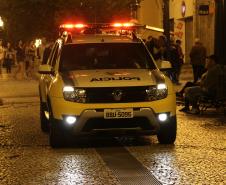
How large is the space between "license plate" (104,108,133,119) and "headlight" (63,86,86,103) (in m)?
0.39

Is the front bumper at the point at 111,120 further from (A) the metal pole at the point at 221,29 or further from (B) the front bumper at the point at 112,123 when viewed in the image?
(A) the metal pole at the point at 221,29

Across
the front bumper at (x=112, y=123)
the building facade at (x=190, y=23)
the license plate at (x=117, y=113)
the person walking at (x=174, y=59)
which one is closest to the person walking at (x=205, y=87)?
the front bumper at (x=112, y=123)

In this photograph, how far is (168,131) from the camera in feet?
34.1

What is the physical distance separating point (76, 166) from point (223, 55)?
28.5ft

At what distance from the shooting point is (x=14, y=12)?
49.1 metres

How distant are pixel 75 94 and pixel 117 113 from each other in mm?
675

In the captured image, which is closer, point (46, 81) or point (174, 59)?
point (46, 81)

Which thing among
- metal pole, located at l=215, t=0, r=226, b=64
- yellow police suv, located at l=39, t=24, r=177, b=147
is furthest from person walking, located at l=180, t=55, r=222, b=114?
yellow police suv, located at l=39, t=24, r=177, b=147

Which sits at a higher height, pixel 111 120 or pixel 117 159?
pixel 111 120

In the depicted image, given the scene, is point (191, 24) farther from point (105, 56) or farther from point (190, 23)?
point (105, 56)

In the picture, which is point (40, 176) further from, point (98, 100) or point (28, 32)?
point (28, 32)

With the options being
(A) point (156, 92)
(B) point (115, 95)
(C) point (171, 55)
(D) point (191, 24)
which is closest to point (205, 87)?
(A) point (156, 92)

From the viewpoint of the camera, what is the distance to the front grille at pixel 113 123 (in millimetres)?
10039

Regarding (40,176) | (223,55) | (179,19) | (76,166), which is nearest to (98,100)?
(76,166)
